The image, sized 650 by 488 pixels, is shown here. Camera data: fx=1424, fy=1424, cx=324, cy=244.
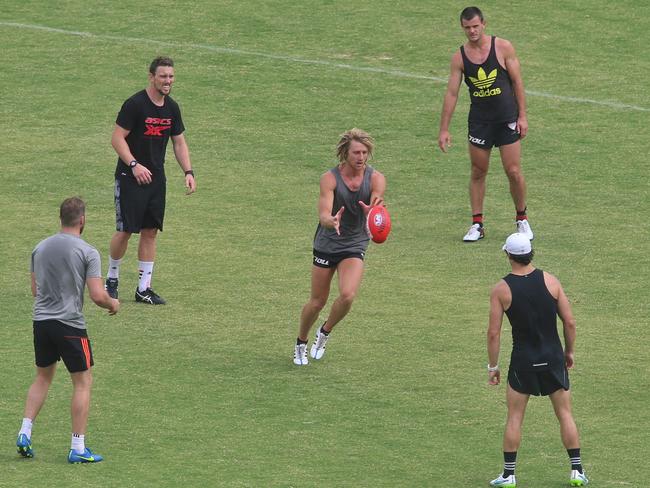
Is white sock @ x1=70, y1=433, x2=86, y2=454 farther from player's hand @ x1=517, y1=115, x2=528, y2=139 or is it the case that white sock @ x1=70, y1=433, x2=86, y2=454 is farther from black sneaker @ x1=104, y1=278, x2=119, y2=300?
player's hand @ x1=517, y1=115, x2=528, y2=139

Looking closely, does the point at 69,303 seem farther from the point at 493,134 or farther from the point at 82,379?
the point at 493,134

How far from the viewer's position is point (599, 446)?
36.0 feet

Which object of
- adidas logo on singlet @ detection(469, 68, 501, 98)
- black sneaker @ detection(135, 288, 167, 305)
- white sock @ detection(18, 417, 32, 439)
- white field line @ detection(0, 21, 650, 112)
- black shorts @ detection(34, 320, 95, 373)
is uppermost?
white field line @ detection(0, 21, 650, 112)

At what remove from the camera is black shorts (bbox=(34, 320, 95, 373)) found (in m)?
10.4

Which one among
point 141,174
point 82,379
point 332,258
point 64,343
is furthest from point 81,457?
point 141,174

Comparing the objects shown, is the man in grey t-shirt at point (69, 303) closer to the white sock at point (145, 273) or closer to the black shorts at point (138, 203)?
the black shorts at point (138, 203)

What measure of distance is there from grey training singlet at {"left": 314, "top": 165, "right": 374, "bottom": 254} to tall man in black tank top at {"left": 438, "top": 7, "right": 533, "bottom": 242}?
375 centimetres

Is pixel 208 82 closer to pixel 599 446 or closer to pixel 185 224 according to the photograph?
pixel 185 224

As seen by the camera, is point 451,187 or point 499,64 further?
point 451,187

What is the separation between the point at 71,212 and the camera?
33.8 feet

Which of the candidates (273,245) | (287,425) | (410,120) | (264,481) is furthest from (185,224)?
(264,481)

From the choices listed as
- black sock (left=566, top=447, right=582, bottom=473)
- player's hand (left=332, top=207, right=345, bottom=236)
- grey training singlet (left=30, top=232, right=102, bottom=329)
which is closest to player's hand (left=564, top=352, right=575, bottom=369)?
black sock (left=566, top=447, right=582, bottom=473)

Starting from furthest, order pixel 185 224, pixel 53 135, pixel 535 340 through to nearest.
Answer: pixel 53 135 → pixel 185 224 → pixel 535 340

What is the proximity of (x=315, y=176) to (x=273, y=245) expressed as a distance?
8.79 ft
